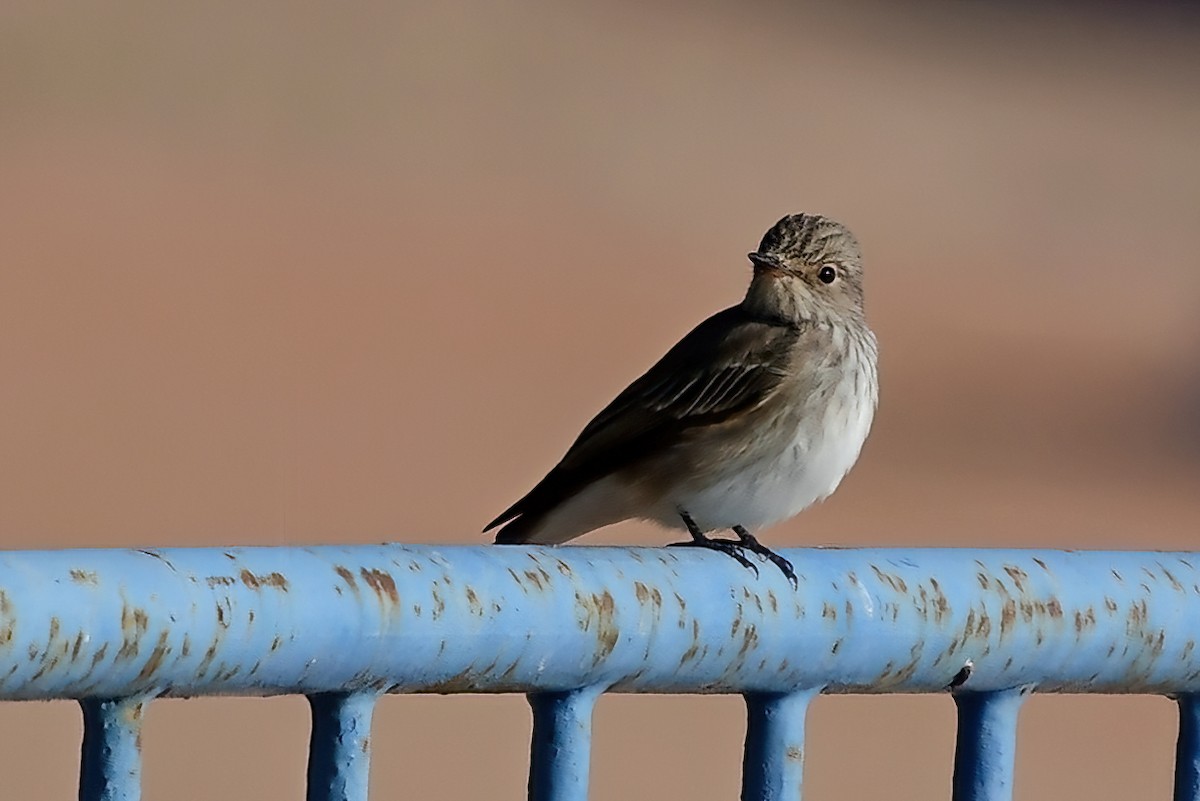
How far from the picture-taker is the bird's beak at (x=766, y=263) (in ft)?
18.7

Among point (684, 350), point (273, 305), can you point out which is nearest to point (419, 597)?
point (684, 350)

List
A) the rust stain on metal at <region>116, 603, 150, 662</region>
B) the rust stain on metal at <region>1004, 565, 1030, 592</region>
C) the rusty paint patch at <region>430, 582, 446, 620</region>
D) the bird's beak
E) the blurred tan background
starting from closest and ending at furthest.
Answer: the rust stain on metal at <region>116, 603, 150, 662</region>, the rusty paint patch at <region>430, 582, 446, 620</region>, the rust stain on metal at <region>1004, 565, 1030, 592</region>, the bird's beak, the blurred tan background

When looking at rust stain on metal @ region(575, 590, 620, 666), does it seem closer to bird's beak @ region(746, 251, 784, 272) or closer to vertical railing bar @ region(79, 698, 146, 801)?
vertical railing bar @ region(79, 698, 146, 801)

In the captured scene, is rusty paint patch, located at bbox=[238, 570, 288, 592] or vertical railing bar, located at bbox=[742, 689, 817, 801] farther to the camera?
vertical railing bar, located at bbox=[742, 689, 817, 801]

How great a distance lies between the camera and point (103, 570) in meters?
1.83

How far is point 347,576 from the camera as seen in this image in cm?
202

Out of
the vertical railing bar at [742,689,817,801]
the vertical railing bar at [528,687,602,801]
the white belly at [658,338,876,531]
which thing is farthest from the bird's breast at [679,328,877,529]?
the vertical railing bar at [528,687,602,801]

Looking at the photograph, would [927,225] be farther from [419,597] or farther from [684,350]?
[419,597]

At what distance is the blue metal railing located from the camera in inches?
72.7

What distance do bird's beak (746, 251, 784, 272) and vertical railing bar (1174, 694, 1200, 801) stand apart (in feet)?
10.6

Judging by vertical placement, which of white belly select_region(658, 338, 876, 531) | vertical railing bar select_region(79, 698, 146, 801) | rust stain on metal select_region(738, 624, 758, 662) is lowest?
vertical railing bar select_region(79, 698, 146, 801)

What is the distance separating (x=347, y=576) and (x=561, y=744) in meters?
0.32

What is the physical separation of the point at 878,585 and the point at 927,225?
60.7ft

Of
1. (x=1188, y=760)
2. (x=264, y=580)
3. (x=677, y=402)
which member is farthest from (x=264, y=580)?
(x=677, y=402)
